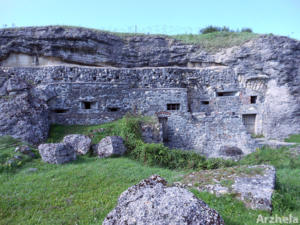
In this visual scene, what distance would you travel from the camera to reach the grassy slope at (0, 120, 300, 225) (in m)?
3.63

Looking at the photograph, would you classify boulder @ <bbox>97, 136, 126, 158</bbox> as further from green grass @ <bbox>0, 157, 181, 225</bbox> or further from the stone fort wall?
the stone fort wall

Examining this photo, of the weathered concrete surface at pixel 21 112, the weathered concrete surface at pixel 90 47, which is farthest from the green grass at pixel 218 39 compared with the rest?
the weathered concrete surface at pixel 21 112

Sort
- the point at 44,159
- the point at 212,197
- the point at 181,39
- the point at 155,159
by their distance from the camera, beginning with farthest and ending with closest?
the point at 181,39 < the point at 155,159 < the point at 44,159 < the point at 212,197

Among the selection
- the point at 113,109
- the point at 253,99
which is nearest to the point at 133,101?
the point at 113,109

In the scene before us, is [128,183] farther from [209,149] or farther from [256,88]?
[256,88]

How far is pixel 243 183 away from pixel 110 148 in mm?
4521

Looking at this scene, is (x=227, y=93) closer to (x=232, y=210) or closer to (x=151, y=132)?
(x=151, y=132)

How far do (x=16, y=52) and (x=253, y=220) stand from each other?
15.4 meters

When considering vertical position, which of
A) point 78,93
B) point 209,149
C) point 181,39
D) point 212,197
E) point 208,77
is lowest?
point 209,149

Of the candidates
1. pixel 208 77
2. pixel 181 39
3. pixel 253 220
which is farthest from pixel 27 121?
pixel 181 39

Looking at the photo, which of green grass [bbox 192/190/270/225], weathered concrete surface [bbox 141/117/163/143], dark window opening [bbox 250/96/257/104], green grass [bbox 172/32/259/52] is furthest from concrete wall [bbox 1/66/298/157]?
green grass [bbox 192/190/270/225]

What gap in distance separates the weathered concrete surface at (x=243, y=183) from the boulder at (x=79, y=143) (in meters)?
3.99

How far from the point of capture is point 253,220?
11.1 feet

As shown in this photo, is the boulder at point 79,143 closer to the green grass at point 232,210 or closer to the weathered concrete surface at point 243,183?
the weathered concrete surface at point 243,183
